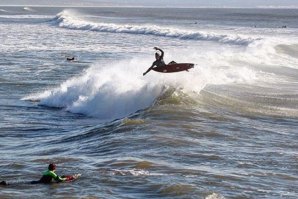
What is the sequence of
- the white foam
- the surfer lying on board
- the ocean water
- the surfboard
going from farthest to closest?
1. the white foam
2. the surfboard
3. the surfer lying on board
4. the ocean water

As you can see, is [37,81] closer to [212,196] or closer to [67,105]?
[67,105]

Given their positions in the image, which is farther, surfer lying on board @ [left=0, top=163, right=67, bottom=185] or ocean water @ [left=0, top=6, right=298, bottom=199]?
surfer lying on board @ [left=0, top=163, right=67, bottom=185]

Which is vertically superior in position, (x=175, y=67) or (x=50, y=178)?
(x=175, y=67)

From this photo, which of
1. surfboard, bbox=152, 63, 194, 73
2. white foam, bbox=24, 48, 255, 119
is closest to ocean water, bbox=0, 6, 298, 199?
white foam, bbox=24, 48, 255, 119

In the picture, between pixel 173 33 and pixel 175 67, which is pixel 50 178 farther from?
pixel 173 33

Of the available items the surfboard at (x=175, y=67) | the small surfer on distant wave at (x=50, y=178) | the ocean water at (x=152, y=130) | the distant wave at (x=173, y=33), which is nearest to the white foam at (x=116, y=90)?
the ocean water at (x=152, y=130)

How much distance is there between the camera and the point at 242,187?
15852 mm

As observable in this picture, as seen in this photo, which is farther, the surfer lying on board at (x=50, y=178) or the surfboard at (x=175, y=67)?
the surfboard at (x=175, y=67)

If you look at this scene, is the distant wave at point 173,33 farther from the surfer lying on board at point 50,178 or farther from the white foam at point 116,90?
the surfer lying on board at point 50,178

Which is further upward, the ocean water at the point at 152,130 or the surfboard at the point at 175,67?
the surfboard at the point at 175,67

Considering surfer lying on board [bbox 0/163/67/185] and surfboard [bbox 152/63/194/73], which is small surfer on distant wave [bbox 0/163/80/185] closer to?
surfer lying on board [bbox 0/163/67/185]

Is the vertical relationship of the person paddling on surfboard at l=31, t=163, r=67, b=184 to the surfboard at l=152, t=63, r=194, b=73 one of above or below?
below

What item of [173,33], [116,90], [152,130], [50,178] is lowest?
[50,178]

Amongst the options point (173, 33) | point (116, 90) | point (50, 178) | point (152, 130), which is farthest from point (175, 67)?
point (173, 33)
